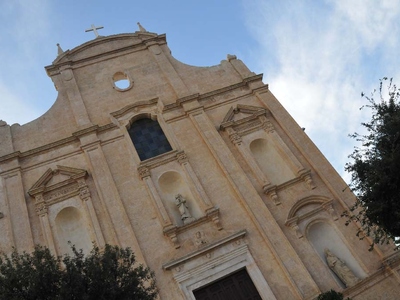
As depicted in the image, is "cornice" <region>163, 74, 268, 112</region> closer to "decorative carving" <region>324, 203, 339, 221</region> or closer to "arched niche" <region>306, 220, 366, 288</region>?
"decorative carving" <region>324, 203, 339, 221</region>

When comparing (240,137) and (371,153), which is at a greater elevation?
(240,137)

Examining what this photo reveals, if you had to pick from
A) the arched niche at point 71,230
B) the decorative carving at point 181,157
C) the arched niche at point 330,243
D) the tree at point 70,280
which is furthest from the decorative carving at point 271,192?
the arched niche at point 71,230

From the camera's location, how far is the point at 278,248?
12.6m

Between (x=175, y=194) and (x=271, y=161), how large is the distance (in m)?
3.94

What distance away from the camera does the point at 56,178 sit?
14891 millimetres

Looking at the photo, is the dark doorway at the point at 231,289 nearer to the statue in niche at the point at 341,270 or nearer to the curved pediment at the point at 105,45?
the statue in niche at the point at 341,270

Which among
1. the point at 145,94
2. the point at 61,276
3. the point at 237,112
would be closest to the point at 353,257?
the point at 237,112

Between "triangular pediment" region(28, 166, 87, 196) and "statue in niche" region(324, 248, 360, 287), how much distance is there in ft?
29.0

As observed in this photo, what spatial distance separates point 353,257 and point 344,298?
4.85 feet

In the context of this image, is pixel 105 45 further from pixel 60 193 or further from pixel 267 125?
pixel 267 125

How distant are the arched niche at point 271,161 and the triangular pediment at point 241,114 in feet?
3.31

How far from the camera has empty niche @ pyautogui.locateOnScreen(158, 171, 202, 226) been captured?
14.1m

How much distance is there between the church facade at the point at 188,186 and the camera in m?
12.5

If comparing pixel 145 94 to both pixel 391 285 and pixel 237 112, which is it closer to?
pixel 237 112
